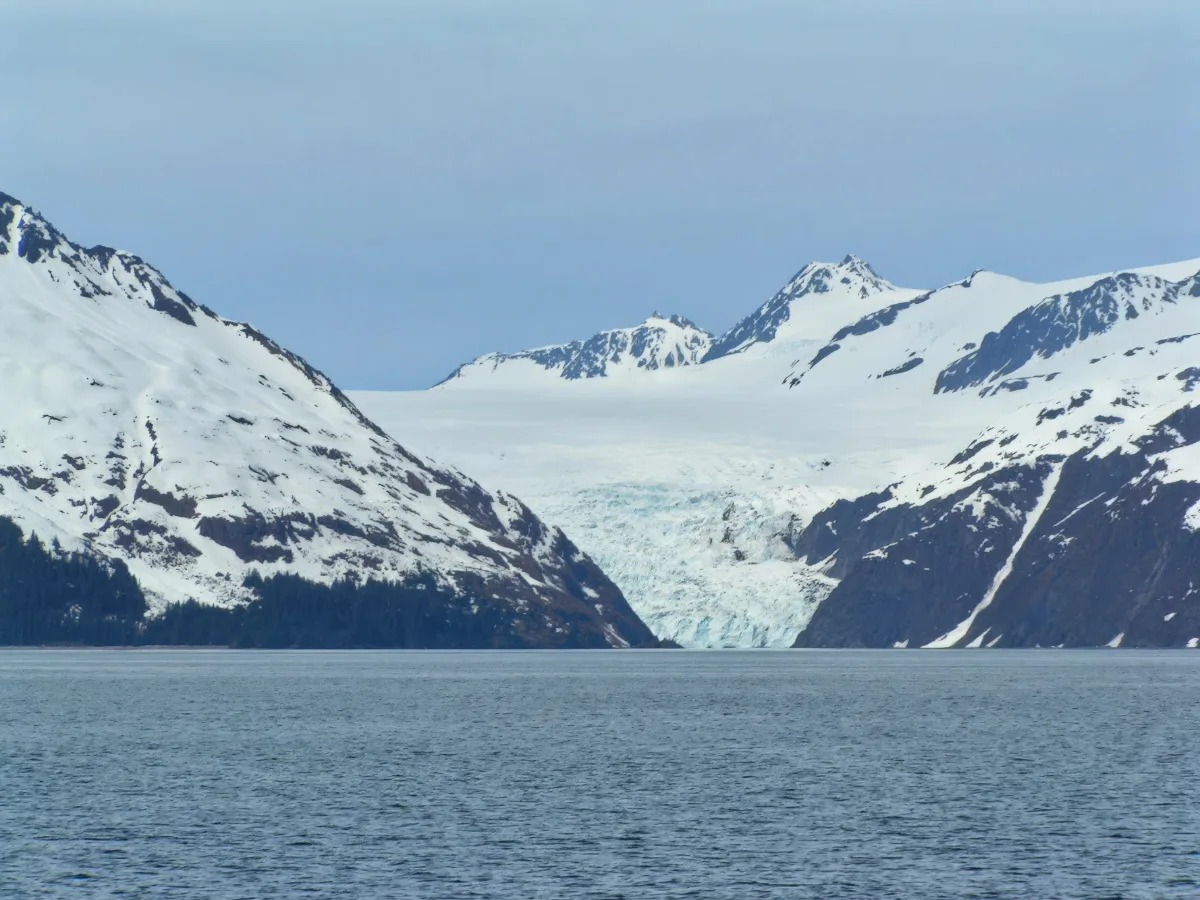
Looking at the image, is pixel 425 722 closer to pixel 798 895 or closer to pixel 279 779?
pixel 279 779

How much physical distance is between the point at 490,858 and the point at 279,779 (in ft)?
97.0

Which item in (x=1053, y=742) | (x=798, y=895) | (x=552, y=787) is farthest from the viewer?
(x=1053, y=742)

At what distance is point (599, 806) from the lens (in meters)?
90.9

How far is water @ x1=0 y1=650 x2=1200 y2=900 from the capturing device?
70188 mm

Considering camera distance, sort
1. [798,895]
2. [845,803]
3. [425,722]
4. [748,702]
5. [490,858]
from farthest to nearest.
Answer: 1. [748,702]
2. [425,722]
3. [845,803]
4. [490,858]
5. [798,895]

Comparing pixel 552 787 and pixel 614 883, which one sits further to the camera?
pixel 552 787

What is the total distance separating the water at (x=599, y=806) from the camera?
7019 cm

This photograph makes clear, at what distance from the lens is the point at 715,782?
101188 mm

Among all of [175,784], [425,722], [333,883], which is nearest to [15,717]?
[425,722]

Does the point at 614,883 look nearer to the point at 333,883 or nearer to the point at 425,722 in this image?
the point at 333,883

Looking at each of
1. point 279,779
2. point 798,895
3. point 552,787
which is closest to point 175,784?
point 279,779

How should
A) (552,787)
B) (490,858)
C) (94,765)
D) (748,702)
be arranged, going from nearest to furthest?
1. (490,858)
2. (552,787)
3. (94,765)
4. (748,702)

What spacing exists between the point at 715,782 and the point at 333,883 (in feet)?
116

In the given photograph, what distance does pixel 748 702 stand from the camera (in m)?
181
